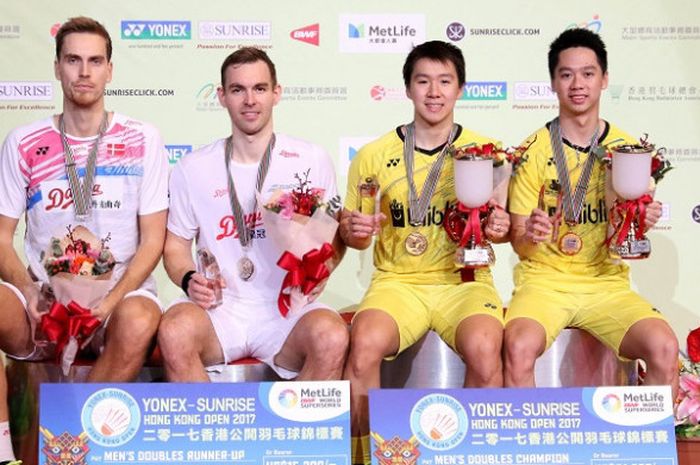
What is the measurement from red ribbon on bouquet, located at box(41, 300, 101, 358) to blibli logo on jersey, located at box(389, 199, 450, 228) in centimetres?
126

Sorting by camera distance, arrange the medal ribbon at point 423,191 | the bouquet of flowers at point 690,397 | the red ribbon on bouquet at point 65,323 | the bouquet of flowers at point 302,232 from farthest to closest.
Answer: the medal ribbon at point 423,191 → the bouquet of flowers at point 690,397 → the bouquet of flowers at point 302,232 → the red ribbon on bouquet at point 65,323

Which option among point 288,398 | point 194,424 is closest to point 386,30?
point 288,398

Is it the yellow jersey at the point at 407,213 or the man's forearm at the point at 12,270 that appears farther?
the yellow jersey at the point at 407,213

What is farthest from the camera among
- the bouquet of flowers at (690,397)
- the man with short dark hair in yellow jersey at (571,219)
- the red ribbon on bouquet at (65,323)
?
the man with short dark hair in yellow jersey at (571,219)

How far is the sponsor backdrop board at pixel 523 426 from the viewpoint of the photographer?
3723 mm

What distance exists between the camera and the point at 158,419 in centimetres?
375

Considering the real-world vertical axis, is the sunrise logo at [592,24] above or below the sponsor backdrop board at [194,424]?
above

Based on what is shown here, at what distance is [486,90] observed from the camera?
6406mm

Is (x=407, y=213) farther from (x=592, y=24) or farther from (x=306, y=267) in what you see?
(x=592, y=24)

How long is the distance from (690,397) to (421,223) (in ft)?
4.10

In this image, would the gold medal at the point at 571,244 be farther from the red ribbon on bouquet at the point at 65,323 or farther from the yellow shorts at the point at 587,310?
the red ribbon on bouquet at the point at 65,323

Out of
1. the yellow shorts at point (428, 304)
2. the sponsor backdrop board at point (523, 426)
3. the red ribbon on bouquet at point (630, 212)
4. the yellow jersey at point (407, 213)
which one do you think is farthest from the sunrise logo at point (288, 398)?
the red ribbon on bouquet at point (630, 212)

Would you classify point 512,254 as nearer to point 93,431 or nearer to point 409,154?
point 409,154

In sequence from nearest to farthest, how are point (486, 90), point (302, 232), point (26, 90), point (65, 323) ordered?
point (65, 323) → point (302, 232) → point (26, 90) → point (486, 90)
